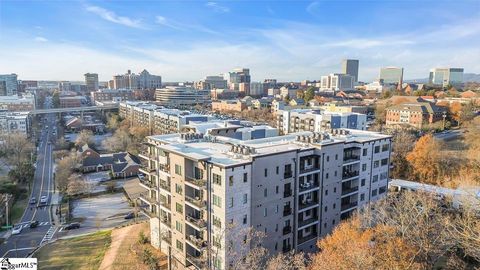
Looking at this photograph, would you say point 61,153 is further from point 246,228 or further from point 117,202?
point 246,228

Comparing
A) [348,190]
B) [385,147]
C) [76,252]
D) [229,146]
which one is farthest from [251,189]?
[76,252]

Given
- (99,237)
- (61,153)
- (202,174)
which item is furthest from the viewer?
(61,153)

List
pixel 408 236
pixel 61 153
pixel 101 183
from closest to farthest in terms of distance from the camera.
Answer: pixel 408 236
pixel 101 183
pixel 61 153

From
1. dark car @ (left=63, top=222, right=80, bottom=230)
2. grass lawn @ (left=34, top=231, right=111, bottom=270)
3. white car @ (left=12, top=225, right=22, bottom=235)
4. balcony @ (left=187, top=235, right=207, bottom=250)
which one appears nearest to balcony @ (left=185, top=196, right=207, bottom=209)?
balcony @ (left=187, top=235, right=207, bottom=250)

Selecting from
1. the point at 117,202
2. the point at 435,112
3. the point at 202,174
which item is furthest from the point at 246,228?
the point at 435,112

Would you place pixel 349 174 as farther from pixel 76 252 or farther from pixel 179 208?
pixel 76 252
